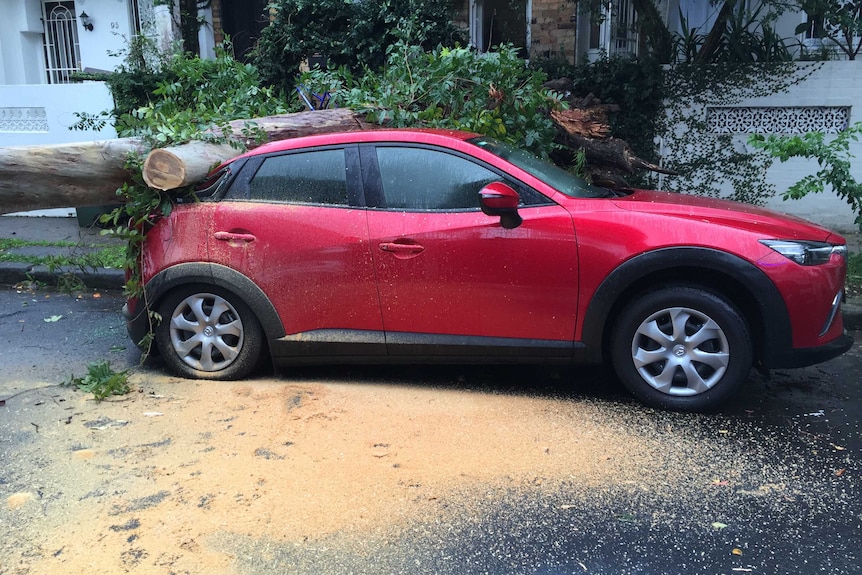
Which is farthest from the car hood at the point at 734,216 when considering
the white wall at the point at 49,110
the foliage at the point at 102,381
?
the white wall at the point at 49,110

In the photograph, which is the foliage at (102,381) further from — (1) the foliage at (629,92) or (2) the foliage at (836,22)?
(2) the foliage at (836,22)

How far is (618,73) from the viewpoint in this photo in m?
9.01

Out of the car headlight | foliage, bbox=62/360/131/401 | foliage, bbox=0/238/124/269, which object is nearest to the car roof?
foliage, bbox=62/360/131/401

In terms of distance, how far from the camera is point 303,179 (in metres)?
4.54

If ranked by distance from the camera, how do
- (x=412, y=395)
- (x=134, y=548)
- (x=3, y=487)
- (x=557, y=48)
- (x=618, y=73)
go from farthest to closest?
(x=557, y=48) → (x=618, y=73) → (x=412, y=395) → (x=3, y=487) → (x=134, y=548)

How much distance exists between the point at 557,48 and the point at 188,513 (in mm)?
9557

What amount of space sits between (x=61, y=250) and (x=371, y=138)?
19.1 feet

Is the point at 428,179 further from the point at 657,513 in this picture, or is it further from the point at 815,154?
the point at 815,154

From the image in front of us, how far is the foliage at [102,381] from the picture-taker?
15.0 ft

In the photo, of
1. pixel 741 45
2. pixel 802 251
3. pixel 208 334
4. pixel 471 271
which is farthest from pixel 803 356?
pixel 741 45

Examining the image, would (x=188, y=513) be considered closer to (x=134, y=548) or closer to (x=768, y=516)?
(x=134, y=548)

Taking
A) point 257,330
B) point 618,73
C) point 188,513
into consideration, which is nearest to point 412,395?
point 257,330

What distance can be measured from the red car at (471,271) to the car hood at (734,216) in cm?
1

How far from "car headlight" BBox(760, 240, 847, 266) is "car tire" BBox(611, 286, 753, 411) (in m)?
0.40
